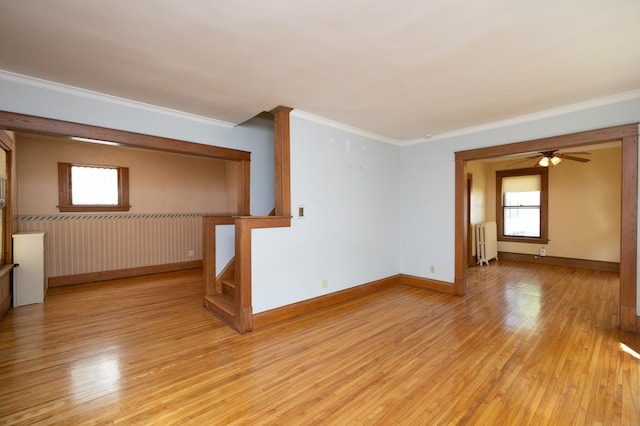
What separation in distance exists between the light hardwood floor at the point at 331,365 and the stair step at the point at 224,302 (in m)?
0.20

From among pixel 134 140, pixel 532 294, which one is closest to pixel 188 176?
pixel 134 140

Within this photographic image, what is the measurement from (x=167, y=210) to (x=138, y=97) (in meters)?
3.52

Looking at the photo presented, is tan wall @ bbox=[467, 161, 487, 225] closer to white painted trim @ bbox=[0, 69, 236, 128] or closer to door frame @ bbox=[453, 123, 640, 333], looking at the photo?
door frame @ bbox=[453, 123, 640, 333]

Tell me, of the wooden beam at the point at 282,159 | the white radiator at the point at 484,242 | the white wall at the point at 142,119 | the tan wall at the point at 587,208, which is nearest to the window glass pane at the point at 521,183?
the tan wall at the point at 587,208

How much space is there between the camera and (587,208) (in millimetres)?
5871

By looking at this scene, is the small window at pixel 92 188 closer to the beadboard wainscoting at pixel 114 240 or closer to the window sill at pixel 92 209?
the window sill at pixel 92 209

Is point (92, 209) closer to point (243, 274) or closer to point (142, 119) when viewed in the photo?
point (142, 119)

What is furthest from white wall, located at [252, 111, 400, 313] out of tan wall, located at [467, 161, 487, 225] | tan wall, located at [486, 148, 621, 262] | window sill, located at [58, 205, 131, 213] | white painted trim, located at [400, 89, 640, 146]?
tan wall, located at [486, 148, 621, 262]

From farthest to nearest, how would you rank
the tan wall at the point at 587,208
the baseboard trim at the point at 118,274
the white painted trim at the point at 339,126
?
1. the tan wall at the point at 587,208
2. the baseboard trim at the point at 118,274
3. the white painted trim at the point at 339,126

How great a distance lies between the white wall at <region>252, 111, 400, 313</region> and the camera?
129 inches

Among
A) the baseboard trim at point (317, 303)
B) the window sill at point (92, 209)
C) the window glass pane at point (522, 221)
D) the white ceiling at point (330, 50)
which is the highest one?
the white ceiling at point (330, 50)

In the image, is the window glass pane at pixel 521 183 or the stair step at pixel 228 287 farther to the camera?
the window glass pane at pixel 521 183

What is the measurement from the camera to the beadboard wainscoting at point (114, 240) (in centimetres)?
471

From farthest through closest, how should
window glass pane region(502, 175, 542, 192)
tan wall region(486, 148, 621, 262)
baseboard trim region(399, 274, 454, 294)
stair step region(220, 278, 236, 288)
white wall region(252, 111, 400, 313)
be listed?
window glass pane region(502, 175, 542, 192)
tan wall region(486, 148, 621, 262)
baseboard trim region(399, 274, 454, 294)
stair step region(220, 278, 236, 288)
white wall region(252, 111, 400, 313)
